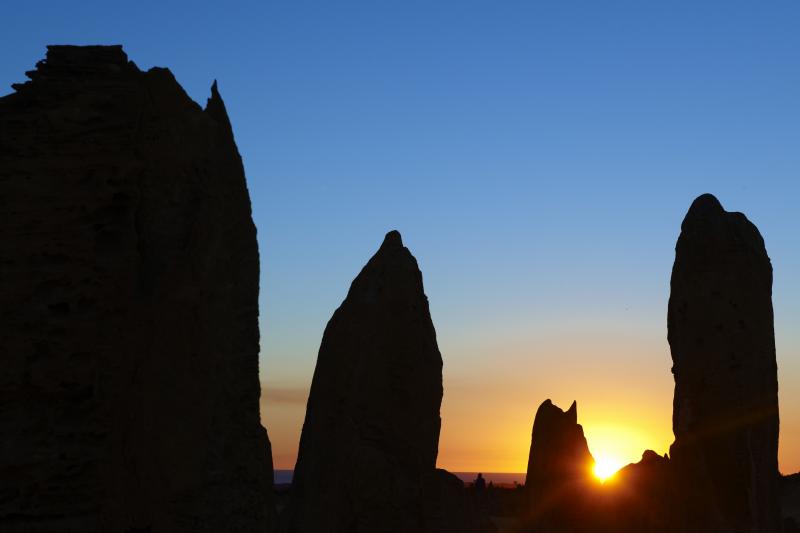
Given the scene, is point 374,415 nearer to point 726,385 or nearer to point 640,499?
point 726,385

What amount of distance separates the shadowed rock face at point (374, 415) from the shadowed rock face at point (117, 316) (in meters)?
5.85

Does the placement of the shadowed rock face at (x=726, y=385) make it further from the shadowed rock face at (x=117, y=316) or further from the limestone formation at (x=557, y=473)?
the shadowed rock face at (x=117, y=316)

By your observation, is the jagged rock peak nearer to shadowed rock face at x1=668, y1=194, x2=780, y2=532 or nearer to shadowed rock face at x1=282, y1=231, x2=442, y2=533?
shadowed rock face at x1=282, y1=231, x2=442, y2=533

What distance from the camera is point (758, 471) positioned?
1305cm

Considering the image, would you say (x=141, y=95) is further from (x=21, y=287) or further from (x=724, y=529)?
(x=724, y=529)

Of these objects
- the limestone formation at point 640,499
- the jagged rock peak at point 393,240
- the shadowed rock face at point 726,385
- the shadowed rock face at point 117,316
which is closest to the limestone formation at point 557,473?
the limestone formation at point 640,499

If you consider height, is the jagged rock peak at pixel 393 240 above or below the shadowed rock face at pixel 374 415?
above

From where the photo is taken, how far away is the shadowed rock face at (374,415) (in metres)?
11.5

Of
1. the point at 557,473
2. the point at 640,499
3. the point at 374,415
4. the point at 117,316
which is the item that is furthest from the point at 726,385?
the point at 117,316

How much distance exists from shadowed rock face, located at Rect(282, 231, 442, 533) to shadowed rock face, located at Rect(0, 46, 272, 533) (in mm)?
5854

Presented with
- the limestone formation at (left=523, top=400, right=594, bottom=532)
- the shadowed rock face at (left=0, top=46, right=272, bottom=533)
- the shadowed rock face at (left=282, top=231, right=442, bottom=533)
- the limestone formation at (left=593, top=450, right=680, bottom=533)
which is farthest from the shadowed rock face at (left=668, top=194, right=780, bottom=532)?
the shadowed rock face at (left=0, top=46, right=272, bottom=533)

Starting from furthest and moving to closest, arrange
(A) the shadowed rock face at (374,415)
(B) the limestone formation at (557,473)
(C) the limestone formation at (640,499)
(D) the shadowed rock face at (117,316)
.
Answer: (B) the limestone formation at (557,473) < (C) the limestone formation at (640,499) < (A) the shadowed rock face at (374,415) < (D) the shadowed rock face at (117,316)

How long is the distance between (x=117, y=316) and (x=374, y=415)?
6.85 m

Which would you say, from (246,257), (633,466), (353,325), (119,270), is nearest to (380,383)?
(353,325)
